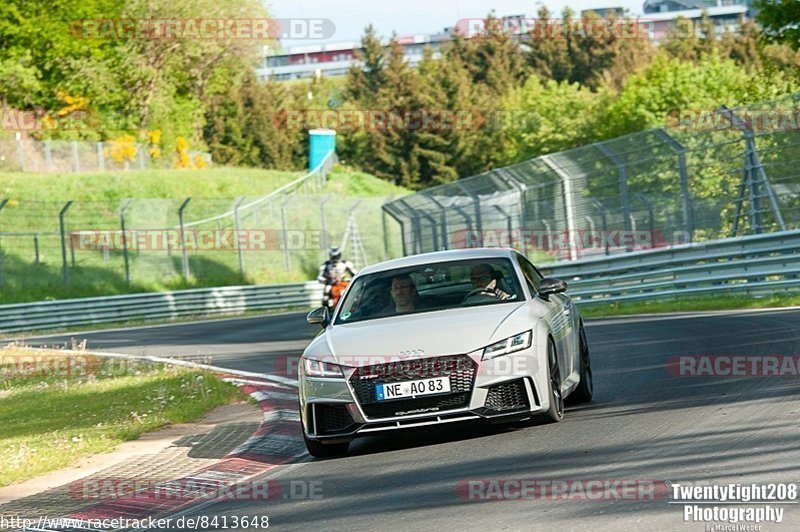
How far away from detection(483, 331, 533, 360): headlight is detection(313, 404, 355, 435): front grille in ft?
3.40

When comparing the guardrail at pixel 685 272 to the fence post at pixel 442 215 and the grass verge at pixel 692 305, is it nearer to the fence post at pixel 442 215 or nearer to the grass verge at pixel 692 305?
the grass verge at pixel 692 305

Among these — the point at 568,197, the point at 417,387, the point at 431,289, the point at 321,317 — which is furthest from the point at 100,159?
the point at 417,387

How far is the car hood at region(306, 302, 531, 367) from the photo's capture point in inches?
362

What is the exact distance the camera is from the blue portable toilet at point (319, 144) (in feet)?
284

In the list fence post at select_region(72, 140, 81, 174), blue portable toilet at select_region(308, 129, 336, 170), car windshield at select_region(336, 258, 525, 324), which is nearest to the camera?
car windshield at select_region(336, 258, 525, 324)

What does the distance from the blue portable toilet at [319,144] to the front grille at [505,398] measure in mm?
77330

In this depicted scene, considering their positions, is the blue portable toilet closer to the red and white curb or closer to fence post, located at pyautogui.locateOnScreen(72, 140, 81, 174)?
fence post, located at pyautogui.locateOnScreen(72, 140, 81, 174)

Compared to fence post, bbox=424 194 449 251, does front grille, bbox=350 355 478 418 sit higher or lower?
higher

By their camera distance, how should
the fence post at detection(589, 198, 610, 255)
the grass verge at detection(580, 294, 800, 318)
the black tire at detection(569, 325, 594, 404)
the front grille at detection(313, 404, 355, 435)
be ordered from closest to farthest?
1. the front grille at detection(313, 404, 355, 435)
2. the black tire at detection(569, 325, 594, 404)
3. the grass verge at detection(580, 294, 800, 318)
4. the fence post at detection(589, 198, 610, 255)

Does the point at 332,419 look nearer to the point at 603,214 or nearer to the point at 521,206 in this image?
the point at 603,214

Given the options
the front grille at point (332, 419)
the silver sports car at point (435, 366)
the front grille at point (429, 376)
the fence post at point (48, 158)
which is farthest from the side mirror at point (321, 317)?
the fence post at point (48, 158)

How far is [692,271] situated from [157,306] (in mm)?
20776

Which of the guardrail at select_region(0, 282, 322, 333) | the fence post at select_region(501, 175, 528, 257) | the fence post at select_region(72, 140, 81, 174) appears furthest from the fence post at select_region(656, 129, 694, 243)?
the fence post at select_region(72, 140, 81, 174)

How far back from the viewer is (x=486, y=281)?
10.5 metres
